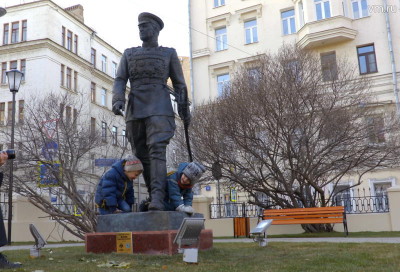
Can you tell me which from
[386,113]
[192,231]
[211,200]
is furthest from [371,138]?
[192,231]

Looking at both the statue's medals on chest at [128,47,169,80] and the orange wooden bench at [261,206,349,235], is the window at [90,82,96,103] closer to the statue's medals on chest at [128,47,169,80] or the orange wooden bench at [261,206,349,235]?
the orange wooden bench at [261,206,349,235]

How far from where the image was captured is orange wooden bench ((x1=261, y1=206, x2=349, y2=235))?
12.7 metres

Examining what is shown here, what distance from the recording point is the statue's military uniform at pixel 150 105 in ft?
20.4

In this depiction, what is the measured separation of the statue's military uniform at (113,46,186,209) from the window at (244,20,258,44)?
2560 centimetres

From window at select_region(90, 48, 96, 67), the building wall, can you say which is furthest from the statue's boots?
window at select_region(90, 48, 96, 67)

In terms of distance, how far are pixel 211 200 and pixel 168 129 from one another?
12612 millimetres

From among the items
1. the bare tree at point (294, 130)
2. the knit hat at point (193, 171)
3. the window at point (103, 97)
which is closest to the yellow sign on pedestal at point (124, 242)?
the knit hat at point (193, 171)

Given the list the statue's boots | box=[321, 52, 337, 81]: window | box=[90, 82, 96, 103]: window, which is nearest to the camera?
the statue's boots

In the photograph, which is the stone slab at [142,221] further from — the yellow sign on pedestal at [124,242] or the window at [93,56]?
the window at [93,56]

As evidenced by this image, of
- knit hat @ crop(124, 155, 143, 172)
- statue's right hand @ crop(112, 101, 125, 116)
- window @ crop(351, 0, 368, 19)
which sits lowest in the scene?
knit hat @ crop(124, 155, 143, 172)

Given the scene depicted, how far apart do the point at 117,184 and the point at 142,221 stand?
2.76ft

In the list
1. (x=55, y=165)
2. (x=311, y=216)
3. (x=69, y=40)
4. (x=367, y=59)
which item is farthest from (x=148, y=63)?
(x=69, y=40)

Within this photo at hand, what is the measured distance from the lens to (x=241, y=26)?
1250 inches

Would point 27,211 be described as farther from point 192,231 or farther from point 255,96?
point 192,231
